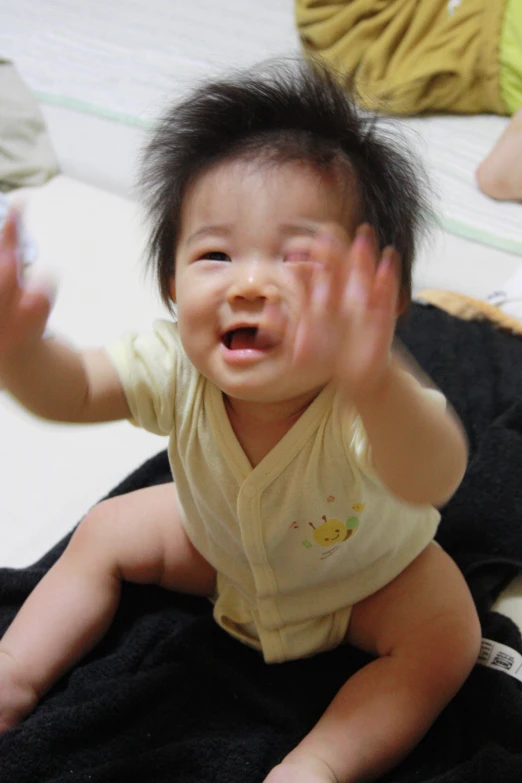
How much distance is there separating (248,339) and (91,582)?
39 centimetres

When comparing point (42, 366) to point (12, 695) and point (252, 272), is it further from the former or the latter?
point (12, 695)

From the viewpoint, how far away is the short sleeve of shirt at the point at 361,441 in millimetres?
599

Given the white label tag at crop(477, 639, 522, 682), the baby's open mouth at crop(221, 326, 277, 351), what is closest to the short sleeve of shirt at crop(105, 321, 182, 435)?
the baby's open mouth at crop(221, 326, 277, 351)

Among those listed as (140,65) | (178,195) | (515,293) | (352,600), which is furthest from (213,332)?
(140,65)

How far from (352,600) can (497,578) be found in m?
0.22

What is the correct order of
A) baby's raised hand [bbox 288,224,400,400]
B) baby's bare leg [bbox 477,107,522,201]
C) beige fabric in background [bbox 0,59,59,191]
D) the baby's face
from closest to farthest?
baby's raised hand [bbox 288,224,400,400], the baby's face, baby's bare leg [bbox 477,107,522,201], beige fabric in background [bbox 0,59,59,191]

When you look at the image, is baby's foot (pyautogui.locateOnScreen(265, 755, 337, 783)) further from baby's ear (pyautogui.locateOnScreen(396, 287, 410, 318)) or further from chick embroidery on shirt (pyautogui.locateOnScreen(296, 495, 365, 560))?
baby's ear (pyautogui.locateOnScreen(396, 287, 410, 318))

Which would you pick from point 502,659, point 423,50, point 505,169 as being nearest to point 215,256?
point 502,659

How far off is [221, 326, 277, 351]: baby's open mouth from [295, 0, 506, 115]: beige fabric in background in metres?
1.10

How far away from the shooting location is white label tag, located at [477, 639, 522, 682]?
79cm

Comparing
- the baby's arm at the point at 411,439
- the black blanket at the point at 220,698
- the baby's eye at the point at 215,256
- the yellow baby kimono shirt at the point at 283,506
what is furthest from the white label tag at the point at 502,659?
the baby's eye at the point at 215,256

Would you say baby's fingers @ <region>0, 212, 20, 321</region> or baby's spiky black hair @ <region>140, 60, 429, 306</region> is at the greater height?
baby's spiky black hair @ <region>140, 60, 429, 306</region>

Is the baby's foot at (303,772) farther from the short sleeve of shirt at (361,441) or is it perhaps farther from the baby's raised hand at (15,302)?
the baby's raised hand at (15,302)

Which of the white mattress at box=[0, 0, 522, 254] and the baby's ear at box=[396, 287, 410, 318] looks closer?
the baby's ear at box=[396, 287, 410, 318]
